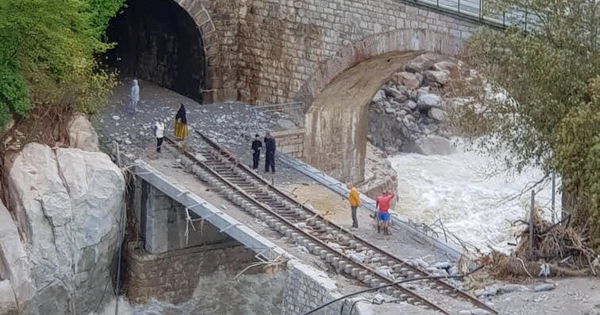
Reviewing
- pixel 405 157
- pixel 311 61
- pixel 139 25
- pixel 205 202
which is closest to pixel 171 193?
pixel 205 202

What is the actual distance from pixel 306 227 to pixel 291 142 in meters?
6.46

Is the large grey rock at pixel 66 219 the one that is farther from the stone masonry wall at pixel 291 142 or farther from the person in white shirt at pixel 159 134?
the stone masonry wall at pixel 291 142

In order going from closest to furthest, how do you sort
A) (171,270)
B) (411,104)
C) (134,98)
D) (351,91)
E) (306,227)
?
1. (306,227)
2. (171,270)
3. (134,98)
4. (351,91)
5. (411,104)

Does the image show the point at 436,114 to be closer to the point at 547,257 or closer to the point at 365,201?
the point at 365,201

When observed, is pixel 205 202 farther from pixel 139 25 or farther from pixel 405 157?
pixel 405 157

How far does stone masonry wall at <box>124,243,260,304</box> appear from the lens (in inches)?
1065

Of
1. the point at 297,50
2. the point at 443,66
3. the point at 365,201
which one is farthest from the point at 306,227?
the point at 443,66

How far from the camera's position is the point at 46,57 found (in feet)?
87.8

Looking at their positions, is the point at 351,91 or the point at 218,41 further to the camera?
the point at 351,91

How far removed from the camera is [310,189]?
1069 inches

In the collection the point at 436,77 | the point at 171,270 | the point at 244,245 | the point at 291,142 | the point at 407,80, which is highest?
the point at 436,77

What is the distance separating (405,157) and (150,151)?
1546 centimetres

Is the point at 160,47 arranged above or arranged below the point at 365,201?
above

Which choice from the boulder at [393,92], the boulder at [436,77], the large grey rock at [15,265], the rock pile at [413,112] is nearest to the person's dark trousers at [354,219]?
the large grey rock at [15,265]
